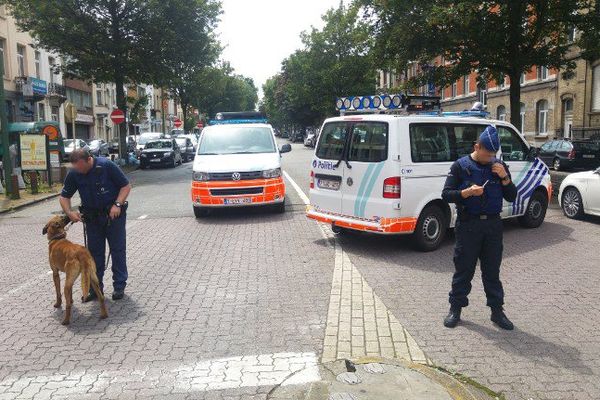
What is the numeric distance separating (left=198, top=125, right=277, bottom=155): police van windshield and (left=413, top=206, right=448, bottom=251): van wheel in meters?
5.12

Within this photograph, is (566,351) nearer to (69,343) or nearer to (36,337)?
(69,343)

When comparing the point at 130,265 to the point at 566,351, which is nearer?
the point at 566,351

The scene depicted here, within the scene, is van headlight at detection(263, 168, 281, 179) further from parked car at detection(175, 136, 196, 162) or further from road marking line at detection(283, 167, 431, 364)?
parked car at detection(175, 136, 196, 162)

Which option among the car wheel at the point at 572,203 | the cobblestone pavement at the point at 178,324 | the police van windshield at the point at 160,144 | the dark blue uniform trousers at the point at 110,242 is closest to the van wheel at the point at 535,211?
the car wheel at the point at 572,203

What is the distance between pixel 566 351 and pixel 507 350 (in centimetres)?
46

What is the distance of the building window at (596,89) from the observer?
29938 mm

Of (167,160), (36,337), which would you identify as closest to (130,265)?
(36,337)

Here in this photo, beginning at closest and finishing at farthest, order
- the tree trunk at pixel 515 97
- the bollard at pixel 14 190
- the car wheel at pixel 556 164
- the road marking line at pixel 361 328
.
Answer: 1. the road marking line at pixel 361 328
2. the bollard at pixel 14 190
3. the tree trunk at pixel 515 97
4. the car wheel at pixel 556 164

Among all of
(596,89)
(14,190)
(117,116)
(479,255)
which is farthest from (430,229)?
(596,89)

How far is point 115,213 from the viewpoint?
5672 millimetres

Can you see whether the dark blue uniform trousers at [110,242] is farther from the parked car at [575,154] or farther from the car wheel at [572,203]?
the parked car at [575,154]

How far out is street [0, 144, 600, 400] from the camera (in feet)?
13.1

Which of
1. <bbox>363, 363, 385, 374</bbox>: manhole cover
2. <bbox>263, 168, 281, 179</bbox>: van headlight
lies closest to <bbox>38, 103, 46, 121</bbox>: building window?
<bbox>263, 168, 281, 179</bbox>: van headlight

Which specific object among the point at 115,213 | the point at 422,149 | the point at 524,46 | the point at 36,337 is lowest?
the point at 36,337
